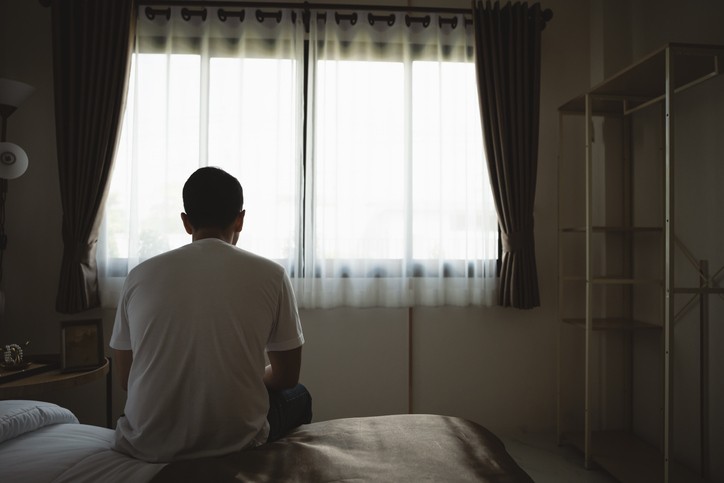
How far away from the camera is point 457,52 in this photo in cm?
269

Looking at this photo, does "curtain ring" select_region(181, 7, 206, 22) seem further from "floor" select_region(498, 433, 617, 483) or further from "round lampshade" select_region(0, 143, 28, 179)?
"floor" select_region(498, 433, 617, 483)

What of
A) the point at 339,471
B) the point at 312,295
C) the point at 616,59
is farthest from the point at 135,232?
the point at 616,59

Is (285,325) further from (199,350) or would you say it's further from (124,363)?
(124,363)

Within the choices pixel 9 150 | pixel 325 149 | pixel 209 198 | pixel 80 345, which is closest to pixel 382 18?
pixel 325 149

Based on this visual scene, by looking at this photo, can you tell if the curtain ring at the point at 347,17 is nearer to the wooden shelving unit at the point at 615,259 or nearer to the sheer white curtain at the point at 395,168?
the sheer white curtain at the point at 395,168

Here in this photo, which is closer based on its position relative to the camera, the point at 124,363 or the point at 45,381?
the point at 124,363

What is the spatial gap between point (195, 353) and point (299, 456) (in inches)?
13.5

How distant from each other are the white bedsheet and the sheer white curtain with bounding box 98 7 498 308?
1447mm

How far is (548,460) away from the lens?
238 centimetres

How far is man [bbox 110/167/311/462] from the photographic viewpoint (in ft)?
3.50

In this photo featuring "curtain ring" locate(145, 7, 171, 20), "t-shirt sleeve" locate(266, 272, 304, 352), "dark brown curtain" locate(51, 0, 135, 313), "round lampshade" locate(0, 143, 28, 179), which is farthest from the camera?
"curtain ring" locate(145, 7, 171, 20)

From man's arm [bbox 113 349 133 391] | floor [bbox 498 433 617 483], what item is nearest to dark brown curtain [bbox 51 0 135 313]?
man's arm [bbox 113 349 133 391]

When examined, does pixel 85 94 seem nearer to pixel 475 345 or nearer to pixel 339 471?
pixel 339 471

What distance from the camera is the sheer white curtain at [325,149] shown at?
8.34 ft
